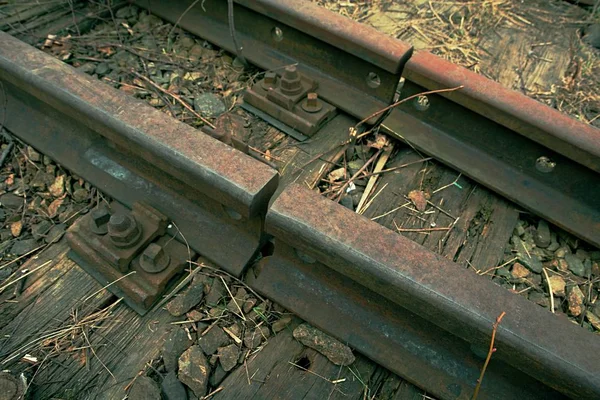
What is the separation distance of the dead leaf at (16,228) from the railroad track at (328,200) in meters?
0.38

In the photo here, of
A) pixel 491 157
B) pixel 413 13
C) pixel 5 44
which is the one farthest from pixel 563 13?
pixel 5 44

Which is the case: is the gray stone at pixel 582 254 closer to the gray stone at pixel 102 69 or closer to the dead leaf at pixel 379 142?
the dead leaf at pixel 379 142

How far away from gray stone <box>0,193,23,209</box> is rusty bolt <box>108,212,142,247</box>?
0.81m

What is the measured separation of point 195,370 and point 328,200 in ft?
3.19

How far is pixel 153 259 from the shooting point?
222 cm

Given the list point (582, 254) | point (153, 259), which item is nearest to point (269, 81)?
point (153, 259)

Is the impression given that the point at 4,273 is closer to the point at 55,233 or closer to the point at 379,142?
the point at 55,233

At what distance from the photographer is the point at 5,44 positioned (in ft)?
8.43

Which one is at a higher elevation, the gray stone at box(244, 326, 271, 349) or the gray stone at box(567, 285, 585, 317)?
the gray stone at box(567, 285, 585, 317)

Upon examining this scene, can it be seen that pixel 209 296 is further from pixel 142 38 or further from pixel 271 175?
pixel 142 38

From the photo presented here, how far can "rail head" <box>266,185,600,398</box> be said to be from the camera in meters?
1.63

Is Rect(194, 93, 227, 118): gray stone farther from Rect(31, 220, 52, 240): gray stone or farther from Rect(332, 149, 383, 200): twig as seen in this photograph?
Rect(31, 220, 52, 240): gray stone

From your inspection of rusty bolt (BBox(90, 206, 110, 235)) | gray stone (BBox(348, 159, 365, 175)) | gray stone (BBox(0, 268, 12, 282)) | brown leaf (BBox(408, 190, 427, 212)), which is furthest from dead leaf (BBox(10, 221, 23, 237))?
brown leaf (BBox(408, 190, 427, 212))

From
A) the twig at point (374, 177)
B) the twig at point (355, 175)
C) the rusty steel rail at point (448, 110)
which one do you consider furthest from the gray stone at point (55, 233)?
the rusty steel rail at point (448, 110)
